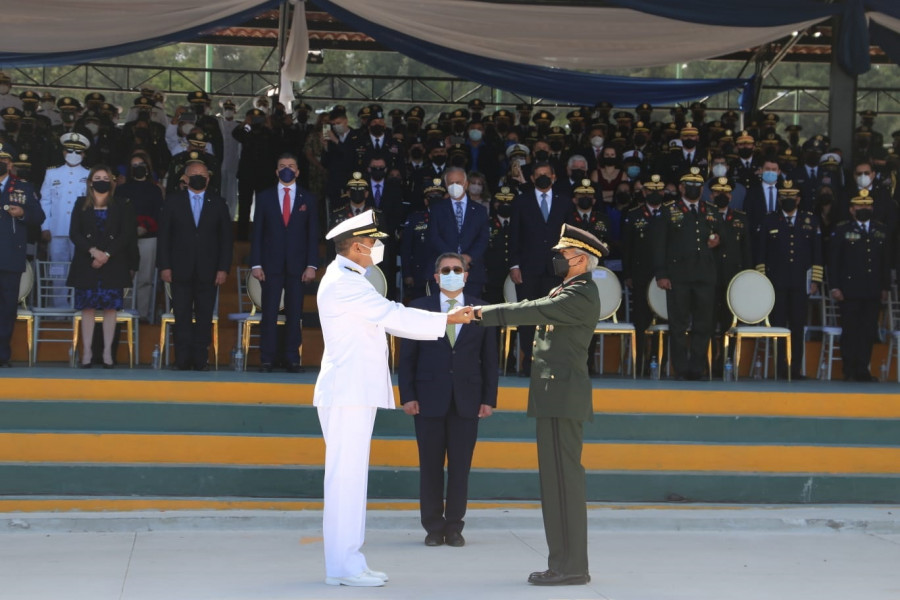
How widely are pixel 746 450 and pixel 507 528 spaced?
6.91 feet

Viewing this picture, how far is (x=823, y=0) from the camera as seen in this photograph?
12.2 meters

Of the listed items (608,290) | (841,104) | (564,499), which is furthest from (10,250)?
(841,104)

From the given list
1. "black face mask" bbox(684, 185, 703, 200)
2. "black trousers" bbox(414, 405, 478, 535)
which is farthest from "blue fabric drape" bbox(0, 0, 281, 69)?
"black trousers" bbox(414, 405, 478, 535)

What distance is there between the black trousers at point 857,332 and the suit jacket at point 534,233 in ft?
9.27

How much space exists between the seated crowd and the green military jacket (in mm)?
2457

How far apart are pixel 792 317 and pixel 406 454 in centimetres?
446

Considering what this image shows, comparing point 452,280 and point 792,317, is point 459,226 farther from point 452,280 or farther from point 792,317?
point 452,280

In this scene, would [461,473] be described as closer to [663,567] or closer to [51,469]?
[663,567]

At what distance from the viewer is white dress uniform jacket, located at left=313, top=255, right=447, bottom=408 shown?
6203 millimetres

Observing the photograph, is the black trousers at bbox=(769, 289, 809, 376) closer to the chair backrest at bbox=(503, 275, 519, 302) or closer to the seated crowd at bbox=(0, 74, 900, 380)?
the seated crowd at bbox=(0, 74, 900, 380)

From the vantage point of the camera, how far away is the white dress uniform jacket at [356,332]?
620 cm

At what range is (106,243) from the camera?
420 inches

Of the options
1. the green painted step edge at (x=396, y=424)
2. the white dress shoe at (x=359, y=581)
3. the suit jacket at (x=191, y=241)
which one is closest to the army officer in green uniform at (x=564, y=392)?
the white dress shoe at (x=359, y=581)

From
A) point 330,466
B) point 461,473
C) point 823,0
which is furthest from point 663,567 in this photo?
point 823,0
